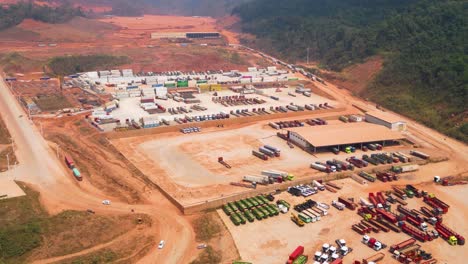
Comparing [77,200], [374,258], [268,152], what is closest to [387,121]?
[268,152]

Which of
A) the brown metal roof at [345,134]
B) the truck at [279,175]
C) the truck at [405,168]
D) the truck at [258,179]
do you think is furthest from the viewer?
the brown metal roof at [345,134]

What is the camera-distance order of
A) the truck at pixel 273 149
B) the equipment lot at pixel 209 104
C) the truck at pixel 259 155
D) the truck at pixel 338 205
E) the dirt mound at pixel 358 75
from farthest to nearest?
the dirt mound at pixel 358 75 → the equipment lot at pixel 209 104 → the truck at pixel 273 149 → the truck at pixel 259 155 → the truck at pixel 338 205

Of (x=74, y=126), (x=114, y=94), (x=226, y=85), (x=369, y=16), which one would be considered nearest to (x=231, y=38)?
(x=369, y=16)

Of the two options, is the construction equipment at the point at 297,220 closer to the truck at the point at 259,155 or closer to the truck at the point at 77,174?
the truck at the point at 259,155

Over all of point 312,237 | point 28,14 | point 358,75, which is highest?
point 28,14

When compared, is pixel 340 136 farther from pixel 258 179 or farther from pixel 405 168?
pixel 258 179

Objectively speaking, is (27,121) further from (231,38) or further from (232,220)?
(231,38)

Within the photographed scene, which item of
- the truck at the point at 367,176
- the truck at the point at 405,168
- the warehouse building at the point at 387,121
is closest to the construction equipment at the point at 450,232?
the truck at the point at 367,176
